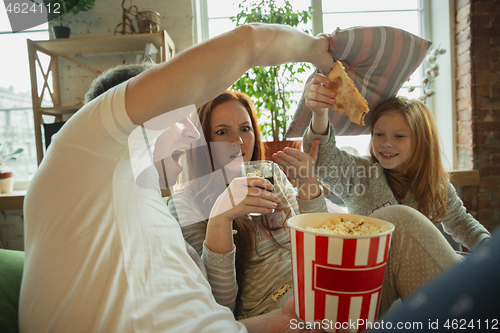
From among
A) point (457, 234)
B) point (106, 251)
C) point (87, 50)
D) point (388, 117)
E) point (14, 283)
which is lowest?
point (457, 234)

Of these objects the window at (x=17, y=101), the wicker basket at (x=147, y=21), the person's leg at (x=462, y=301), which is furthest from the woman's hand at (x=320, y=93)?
the window at (x=17, y=101)

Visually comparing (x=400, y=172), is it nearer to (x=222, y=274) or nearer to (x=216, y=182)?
(x=216, y=182)

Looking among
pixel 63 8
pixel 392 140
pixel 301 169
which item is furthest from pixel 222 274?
pixel 63 8

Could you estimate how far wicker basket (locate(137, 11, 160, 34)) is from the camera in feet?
7.79

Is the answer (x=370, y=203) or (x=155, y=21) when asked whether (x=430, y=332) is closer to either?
(x=370, y=203)

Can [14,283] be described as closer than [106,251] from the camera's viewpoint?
No

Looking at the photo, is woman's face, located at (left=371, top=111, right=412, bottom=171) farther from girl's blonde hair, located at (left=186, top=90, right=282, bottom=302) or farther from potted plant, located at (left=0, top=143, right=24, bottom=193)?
potted plant, located at (left=0, top=143, right=24, bottom=193)

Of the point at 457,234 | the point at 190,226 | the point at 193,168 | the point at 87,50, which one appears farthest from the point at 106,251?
the point at 87,50

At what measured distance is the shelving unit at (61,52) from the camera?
2396 millimetres

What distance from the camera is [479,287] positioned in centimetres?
24

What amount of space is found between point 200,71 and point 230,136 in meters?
0.81

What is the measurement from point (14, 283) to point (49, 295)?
360 millimetres

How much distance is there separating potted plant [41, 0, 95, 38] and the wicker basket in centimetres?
45

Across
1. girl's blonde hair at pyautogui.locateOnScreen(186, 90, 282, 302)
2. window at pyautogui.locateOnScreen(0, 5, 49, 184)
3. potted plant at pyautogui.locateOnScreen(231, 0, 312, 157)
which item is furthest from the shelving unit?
girl's blonde hair at pyautogui.locateOnScreen(186, 90, 282, 302)
